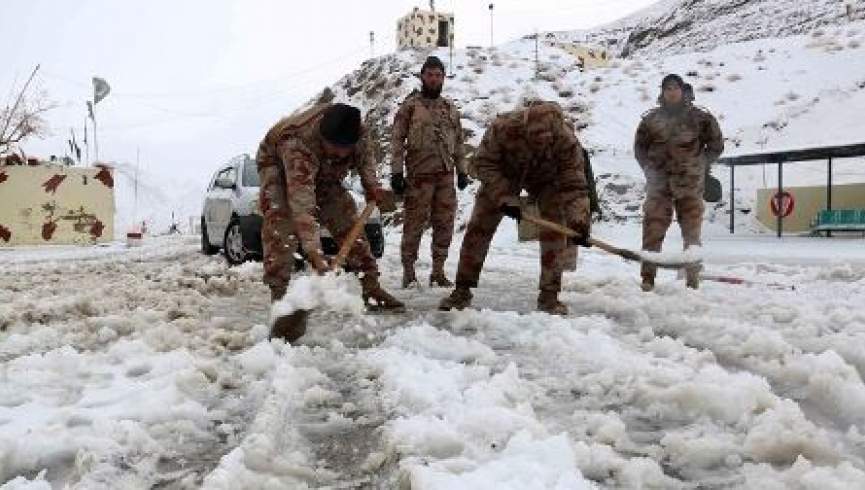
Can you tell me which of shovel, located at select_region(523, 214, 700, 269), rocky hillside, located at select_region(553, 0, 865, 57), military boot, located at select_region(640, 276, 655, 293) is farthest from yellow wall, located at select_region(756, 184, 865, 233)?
rocky hillside, located at select_region(553, 0, 865, 57)

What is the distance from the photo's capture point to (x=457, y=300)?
5699mm

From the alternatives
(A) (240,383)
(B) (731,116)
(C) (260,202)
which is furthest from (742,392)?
(B) (731,116)

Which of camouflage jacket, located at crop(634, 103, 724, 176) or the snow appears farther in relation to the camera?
camouflage jacket, located at crop(634, 103, 724, 176)

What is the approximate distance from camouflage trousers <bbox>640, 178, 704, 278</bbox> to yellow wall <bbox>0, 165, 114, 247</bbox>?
16874 mm

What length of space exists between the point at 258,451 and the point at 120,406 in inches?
34.9

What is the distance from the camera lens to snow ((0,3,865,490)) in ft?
8.25

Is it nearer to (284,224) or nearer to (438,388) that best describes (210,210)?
(284,224)

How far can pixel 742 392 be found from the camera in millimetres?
3045

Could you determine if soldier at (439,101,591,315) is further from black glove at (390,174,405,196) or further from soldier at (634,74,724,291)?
soldier at (634,74,724,291)

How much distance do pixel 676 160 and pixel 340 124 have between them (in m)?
3.13

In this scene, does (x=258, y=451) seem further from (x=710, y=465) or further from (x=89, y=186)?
(x=89, y=186)

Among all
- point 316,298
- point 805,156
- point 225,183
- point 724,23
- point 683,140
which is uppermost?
point 724,23

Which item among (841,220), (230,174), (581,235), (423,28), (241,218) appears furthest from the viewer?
(423,28)

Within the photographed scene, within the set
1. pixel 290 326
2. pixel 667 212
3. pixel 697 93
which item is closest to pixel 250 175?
pixel 667 212
